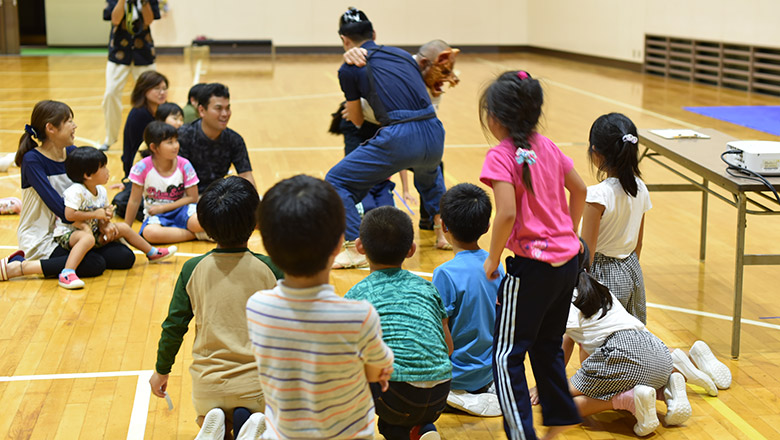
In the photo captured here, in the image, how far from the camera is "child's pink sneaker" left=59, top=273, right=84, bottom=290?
420 centimetres

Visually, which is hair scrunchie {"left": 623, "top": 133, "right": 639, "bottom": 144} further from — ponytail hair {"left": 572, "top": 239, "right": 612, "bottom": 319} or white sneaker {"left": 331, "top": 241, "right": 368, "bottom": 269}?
white sneaker {"left": 331, "top": 241, "right": 368, "bottom": 269}

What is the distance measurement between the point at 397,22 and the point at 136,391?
17.1 metres

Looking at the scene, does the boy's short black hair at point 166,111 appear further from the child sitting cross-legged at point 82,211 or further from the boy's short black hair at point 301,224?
the boy's short black hair at point 301,224

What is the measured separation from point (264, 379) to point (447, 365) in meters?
0.83

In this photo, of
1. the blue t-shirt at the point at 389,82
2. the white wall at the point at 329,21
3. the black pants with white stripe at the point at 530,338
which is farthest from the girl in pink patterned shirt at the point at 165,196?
the white wall at the point at 329,21

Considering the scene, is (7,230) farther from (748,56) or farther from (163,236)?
(748,56)

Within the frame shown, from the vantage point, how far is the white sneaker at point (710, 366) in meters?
3.12

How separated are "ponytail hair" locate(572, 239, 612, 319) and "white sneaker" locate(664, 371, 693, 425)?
329mm

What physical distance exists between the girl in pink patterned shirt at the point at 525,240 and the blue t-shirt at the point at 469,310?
1.02 ft

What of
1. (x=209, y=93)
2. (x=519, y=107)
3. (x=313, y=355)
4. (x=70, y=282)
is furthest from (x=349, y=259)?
(x=313, y=355)

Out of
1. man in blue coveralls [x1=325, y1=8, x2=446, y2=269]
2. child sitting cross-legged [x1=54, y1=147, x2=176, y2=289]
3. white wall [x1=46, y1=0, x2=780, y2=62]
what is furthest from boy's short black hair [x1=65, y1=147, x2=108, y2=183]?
white wall [x1=46, y1=0, x2=780, y2=62]

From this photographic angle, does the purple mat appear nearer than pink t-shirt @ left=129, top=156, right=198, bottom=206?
No

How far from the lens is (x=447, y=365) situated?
99.2 inches

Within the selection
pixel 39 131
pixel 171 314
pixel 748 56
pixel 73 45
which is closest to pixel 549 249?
pixel 171 314
